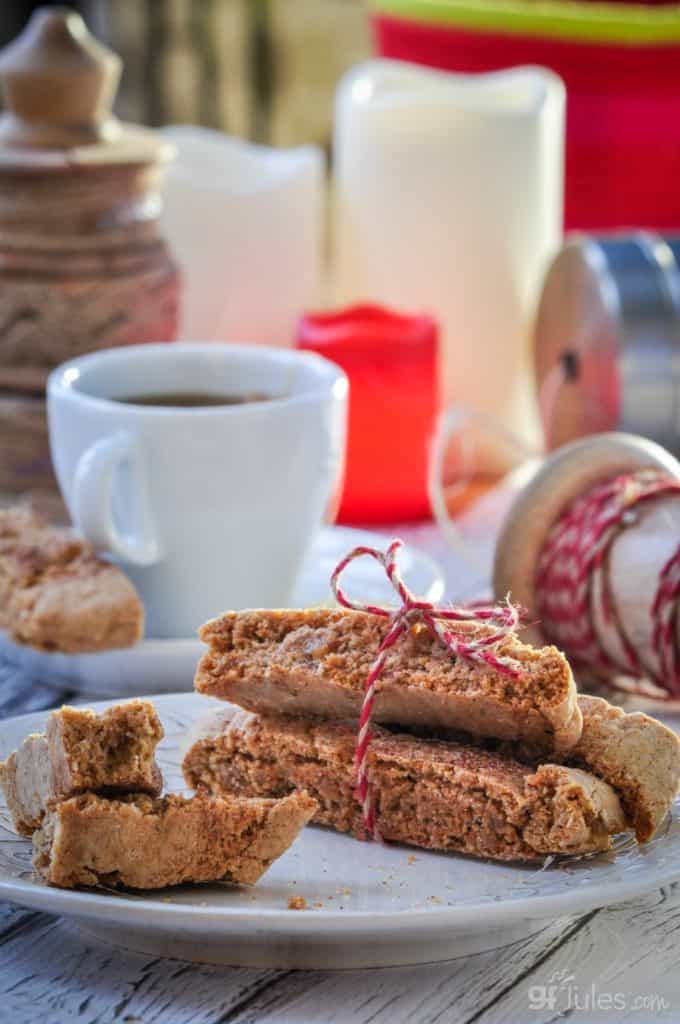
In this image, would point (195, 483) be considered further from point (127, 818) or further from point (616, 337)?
point (616, 337)

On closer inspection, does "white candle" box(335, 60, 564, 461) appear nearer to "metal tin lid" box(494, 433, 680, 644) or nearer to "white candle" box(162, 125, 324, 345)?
"white candle" box(162, 125, 324, 345)

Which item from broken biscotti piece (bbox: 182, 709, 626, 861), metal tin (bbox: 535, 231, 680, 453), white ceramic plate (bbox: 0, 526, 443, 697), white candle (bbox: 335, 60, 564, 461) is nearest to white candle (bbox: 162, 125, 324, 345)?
white candle (bbox: 335, 60, 564, 461)

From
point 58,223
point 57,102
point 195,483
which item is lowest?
point 195,483

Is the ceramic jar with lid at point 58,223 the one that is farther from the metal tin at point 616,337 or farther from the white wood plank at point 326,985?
the white wood plank at point 326,985

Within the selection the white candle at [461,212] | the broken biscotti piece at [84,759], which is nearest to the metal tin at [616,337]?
the white candle at [461,212]

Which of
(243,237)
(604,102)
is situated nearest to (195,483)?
(243,237)

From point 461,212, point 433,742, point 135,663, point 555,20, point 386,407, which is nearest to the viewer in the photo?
point 433,742

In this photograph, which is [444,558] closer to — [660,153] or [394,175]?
[394,175]
